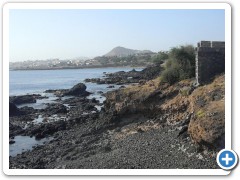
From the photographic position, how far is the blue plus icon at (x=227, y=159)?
796 cm

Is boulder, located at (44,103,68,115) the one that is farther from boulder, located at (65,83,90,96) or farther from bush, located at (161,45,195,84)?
bush, located at (161,45,195,84)

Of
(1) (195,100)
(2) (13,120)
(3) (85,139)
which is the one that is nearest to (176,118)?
(1) (195,100)

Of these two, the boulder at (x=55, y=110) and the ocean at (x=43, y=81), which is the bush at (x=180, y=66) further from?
the ocean at (x=43, y=81)

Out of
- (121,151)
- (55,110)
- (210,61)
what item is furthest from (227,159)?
(55,110)

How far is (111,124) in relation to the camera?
1653cm

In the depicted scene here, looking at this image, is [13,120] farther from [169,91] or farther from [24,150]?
[169,91]

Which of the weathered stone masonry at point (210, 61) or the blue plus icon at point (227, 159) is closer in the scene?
the blue plus icon at point (227, 159)

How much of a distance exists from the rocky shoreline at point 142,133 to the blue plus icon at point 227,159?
1377 millimetres

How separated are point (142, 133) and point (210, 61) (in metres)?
3.55

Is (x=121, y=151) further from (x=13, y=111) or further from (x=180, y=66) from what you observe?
(x=13, y=111)

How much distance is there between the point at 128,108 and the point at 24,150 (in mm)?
4612

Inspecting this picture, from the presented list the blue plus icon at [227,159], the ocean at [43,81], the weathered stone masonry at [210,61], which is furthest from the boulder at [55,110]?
the blue plus icon at [227,159]

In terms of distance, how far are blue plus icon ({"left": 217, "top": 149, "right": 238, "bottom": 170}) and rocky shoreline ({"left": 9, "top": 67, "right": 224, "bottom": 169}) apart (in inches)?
54.2
